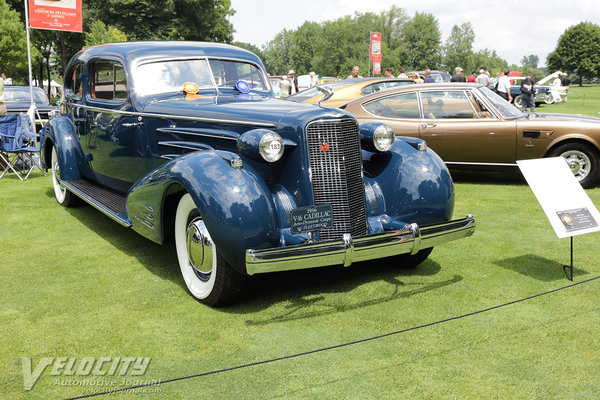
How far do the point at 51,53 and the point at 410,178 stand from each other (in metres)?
49.0

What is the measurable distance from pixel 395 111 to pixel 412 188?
14.0 feet

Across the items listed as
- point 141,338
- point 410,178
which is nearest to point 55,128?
point 141,338

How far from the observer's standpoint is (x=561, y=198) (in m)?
4.22

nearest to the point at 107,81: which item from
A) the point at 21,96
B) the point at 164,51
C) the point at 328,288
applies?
the point at 164,51

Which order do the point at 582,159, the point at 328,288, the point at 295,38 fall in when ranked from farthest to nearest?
the point at 295,38 < the point at 582,159 < the point at 328,288

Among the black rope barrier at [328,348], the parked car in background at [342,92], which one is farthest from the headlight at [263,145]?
the parked car in background at [342,92]

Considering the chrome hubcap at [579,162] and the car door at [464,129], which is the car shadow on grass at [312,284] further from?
the chrome hubcap at [579,162]

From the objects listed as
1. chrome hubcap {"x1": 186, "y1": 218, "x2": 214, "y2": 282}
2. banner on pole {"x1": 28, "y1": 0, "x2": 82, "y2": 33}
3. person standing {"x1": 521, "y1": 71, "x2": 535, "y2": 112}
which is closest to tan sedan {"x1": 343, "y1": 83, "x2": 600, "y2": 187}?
chrome hubcap {"x1": 186, "y1": 218, "x2": 214, "y2": 282}

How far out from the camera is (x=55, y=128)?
6.45 meters

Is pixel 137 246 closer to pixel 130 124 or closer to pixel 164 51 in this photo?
pixel 130 124

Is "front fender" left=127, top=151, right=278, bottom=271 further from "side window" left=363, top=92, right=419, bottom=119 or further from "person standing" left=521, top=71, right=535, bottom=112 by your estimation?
"person standing" left=521, top=71, right=535, bottom=112

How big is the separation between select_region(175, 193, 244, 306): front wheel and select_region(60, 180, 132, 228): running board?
748 mm

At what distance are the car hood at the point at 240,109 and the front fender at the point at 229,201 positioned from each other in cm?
47

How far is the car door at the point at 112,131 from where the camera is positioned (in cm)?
512
